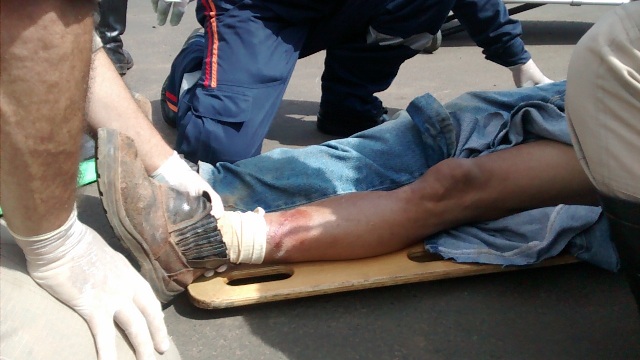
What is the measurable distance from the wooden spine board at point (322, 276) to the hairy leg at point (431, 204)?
0.03 m

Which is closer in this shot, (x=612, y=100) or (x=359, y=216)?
(x=612, y=100)

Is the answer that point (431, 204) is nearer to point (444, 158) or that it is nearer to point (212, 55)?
point (444, 158)

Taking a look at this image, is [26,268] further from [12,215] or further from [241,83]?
[241,83]

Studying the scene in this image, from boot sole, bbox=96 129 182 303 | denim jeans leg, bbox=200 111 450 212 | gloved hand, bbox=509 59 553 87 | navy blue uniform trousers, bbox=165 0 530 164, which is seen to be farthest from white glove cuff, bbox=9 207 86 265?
gloved hand, bbox=509 59 553 87

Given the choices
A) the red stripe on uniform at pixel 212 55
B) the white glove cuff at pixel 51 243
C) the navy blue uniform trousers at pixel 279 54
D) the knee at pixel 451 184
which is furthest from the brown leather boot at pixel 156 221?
the red stripe on uniform at pixel 212 55

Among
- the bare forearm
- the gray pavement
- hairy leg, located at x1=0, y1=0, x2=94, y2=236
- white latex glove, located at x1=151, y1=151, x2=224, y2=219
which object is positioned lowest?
the gray pavement

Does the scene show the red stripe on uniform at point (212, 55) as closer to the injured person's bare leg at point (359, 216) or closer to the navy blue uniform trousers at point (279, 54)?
the navy blue uniform trousers at point (279, 54)

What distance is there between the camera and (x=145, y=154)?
1.64 m

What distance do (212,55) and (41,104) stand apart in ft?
4.31

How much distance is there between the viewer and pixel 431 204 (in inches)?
65.0

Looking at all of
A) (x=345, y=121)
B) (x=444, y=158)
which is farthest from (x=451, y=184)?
(x=345, y=121)

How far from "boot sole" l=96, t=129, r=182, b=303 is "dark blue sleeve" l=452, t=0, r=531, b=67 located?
1504mm

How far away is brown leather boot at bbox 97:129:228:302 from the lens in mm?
1362

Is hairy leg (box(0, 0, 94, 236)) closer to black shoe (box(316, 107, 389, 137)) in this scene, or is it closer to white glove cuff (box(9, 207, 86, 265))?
white glove cuff (box(9, 207, 86, 265))
